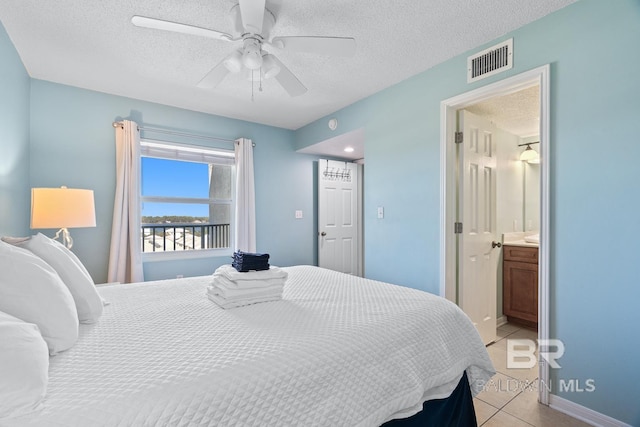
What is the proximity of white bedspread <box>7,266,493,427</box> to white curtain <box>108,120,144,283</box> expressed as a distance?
1644 millimetres

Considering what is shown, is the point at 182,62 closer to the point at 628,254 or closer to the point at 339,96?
the point at 339,96

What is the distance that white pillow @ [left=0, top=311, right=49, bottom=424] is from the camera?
2.24 feet

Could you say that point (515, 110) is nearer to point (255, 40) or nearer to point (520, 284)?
point (520, 284)

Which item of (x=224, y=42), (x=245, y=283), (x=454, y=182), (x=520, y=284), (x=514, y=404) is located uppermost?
(x=224, y=42)

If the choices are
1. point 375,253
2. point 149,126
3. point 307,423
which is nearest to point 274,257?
point 375,253

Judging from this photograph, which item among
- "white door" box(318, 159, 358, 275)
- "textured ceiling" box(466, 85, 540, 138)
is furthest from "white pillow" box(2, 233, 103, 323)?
"white door" box(318, 159, 358, 275)

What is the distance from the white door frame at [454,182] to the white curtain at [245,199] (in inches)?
91.3

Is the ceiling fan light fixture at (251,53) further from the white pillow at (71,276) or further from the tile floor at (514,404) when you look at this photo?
the tile floor at (514,404)

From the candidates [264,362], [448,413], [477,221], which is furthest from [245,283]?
[477,221]

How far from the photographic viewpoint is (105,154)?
3.13 metres

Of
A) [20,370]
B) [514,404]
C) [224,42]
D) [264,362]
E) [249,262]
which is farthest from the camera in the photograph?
[224,42]

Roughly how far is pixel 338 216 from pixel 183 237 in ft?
7.44

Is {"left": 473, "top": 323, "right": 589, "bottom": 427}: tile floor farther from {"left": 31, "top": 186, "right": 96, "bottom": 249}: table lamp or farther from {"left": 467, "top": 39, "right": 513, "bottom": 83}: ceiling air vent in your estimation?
{"left": 31, "top": 186, "right": 96, "bottom": 249}: table lamp

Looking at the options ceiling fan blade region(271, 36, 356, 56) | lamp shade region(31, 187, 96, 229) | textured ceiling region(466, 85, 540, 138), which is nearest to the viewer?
ceiling fan blade region(271, 36, 356, 56)
